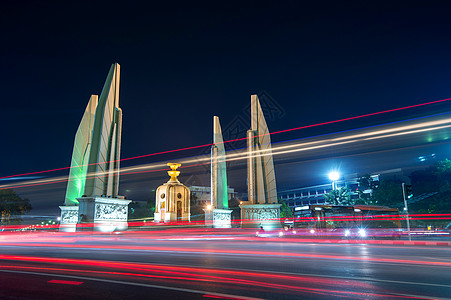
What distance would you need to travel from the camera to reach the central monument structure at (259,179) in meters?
29.1

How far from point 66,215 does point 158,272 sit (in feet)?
76.6

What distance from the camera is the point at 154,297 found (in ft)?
14.1

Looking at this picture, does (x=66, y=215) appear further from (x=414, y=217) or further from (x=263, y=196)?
(x=414, y=217)

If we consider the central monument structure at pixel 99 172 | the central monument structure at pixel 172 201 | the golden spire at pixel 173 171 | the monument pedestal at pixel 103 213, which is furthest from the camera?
the golden spire at pixel 173 171

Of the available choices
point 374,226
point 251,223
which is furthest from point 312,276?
point 251,223

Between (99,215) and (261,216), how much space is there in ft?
46.2

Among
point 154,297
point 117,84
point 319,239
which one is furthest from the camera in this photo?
point 117,84

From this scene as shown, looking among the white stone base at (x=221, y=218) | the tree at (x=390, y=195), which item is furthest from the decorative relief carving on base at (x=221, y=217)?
the tree at (x=390, y=195)

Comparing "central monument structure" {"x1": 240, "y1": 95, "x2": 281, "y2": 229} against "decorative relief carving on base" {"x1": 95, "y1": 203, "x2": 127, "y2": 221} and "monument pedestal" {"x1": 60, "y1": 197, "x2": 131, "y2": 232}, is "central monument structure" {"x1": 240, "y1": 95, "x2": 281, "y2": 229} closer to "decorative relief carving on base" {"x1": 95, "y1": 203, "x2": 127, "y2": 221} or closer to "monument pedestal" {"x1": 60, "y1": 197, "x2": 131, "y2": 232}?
"decorative relief carving on base" {"x1": 95, "y1": 203, "x2": 127, "y2": 221}

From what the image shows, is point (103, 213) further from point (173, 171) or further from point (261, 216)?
point (173, 171)

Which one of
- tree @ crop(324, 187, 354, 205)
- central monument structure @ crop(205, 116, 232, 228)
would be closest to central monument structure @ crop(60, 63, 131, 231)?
central monument structure @ crop(205, 116, 232, 228)

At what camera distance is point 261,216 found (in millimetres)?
29094

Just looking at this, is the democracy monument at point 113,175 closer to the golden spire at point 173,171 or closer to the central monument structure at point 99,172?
the central monument structure at point 99,172

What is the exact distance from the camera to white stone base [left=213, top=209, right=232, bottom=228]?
31.7 m
